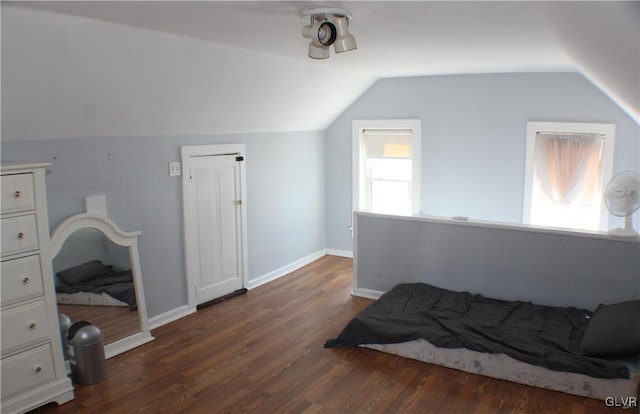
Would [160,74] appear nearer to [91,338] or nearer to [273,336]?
[91,338]

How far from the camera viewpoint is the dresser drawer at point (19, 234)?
3.03 meters

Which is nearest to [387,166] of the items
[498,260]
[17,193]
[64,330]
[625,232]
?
[498,260]

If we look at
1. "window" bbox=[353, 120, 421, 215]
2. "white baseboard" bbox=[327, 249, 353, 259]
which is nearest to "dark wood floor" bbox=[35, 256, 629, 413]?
"white baseboard" bbox=[327, 249, 353, 259]

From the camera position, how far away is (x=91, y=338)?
11.7 ft

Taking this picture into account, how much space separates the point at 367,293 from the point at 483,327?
155cm

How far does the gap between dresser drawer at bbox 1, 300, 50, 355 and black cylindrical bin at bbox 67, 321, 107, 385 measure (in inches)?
12.8

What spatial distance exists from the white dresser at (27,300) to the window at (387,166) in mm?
3908

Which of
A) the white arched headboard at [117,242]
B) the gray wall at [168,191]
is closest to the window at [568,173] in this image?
the gray wall at [168,191]

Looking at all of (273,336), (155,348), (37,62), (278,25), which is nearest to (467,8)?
(278,25)

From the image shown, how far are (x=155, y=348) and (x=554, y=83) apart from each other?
4602mm

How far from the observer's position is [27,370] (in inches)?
124

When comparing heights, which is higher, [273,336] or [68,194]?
[68,194]

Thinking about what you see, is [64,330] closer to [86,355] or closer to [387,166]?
[86,355]

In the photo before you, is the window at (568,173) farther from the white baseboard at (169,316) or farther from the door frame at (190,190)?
the white baseboard at (169,316)
